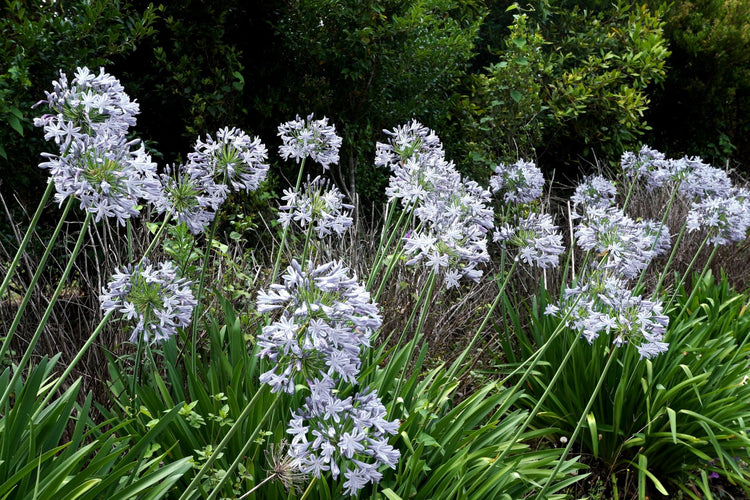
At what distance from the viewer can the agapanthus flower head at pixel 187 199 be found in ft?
7.35

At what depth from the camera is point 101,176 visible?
171 centimetres

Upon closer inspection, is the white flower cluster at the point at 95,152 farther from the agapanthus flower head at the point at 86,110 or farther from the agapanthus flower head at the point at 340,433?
the agapanthus flower head at the point at 340,433

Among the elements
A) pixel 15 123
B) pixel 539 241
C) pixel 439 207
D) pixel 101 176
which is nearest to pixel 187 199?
pixel 101 176

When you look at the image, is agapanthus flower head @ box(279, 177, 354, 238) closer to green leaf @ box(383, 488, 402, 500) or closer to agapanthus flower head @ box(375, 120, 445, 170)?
agapanthus flower head @ box(375, 120, 445, 170)

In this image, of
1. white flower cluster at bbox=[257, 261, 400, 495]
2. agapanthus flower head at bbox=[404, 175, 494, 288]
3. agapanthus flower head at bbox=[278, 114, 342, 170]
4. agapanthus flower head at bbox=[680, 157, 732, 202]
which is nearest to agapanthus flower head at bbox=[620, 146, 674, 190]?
agapanthus flower head at bbox=[680, 157, 732, 202]

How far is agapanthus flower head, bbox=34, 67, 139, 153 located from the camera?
Answer: 1730 mm

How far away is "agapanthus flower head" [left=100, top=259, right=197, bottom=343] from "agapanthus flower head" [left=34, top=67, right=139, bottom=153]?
0.47 m

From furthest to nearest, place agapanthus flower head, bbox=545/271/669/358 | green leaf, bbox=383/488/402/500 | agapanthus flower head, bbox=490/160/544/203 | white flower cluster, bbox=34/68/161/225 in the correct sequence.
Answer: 1. agapanthus flower head, bbox=490/160/544/203
2. agapanthus flower head, bbox=545/271/669/358
3. green leaf, bbox=383/488/402/500
4. white flower cluster, bbox=34/68/161/225

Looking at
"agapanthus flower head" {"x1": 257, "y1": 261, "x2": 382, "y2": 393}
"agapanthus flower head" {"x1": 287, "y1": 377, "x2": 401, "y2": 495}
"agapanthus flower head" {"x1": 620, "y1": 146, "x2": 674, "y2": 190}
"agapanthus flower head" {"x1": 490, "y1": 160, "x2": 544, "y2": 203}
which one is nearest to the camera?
"agapanthus flower head" {"x1": 257, "y1": 261, "x2": 382, "y2": 393}

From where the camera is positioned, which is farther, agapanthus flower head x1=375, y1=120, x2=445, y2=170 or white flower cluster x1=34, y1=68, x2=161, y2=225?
agapanthus flower head x1=375, y1=120, x2=445, y2=170

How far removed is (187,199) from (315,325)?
42.4 inches

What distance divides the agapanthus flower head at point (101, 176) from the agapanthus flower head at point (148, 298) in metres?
0.32

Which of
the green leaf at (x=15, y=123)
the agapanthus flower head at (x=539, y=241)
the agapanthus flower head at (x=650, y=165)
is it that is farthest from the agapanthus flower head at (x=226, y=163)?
the agapanthus flower head at (x=650, y=165)

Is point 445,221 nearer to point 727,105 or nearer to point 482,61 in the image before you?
point 482,61
